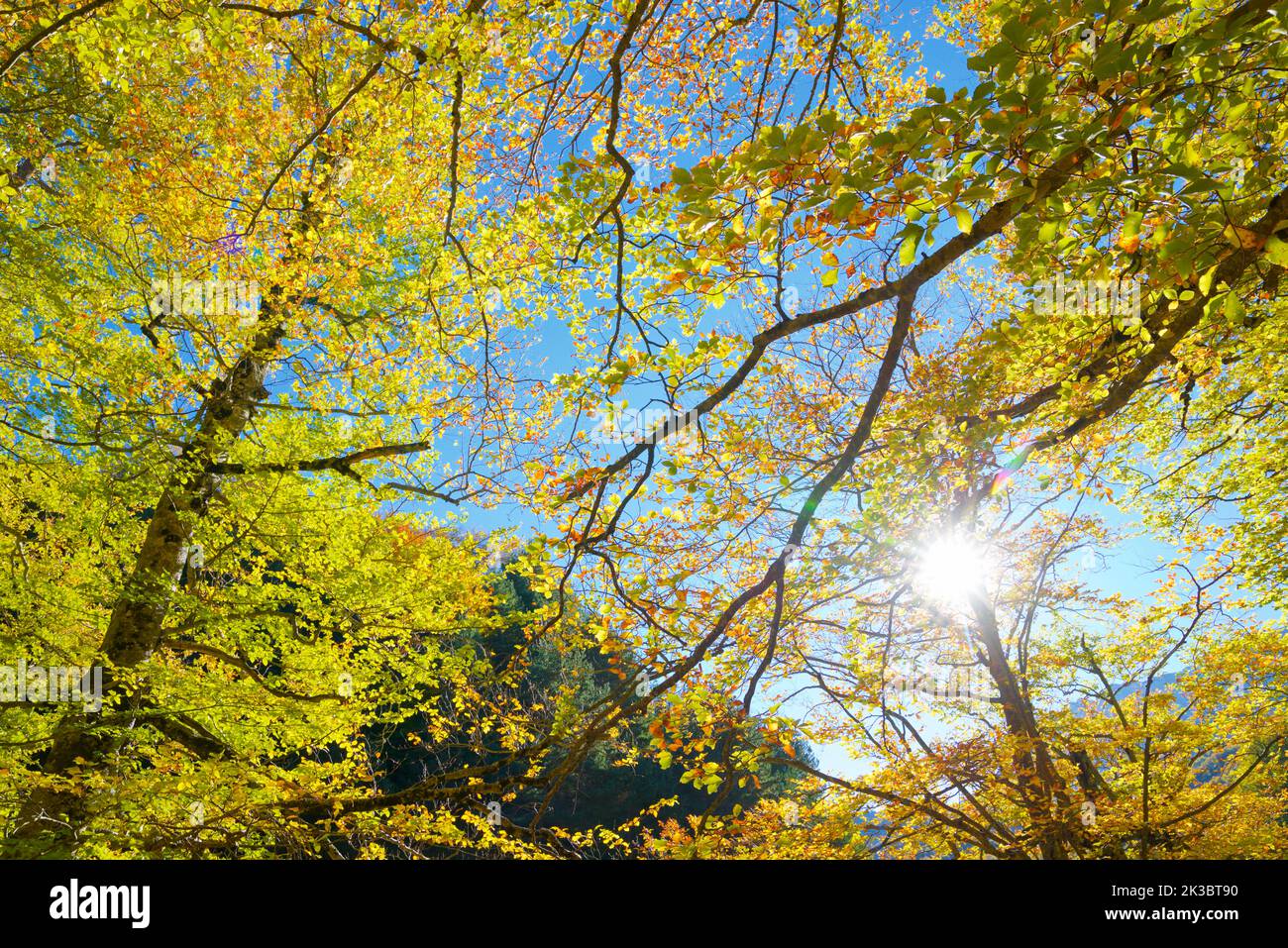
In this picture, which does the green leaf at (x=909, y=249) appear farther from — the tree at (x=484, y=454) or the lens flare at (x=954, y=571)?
the lens flare at (x=954, y=571)

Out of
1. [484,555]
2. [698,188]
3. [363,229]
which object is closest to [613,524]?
[698,188]

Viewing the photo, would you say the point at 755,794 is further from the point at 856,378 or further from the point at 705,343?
the point at 705,343

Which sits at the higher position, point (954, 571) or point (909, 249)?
point (954, 571)

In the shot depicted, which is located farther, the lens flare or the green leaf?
the lens flare

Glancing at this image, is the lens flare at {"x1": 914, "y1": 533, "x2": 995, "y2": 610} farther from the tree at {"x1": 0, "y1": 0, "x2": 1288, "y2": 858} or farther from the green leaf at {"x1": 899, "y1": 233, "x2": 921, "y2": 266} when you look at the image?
the green leaf at {"x1": 899, "y1": 233, "x2": 921, "y2": 266}

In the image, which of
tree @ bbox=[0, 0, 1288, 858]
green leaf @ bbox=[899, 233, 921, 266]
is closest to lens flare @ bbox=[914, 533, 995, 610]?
tree @ bbox=[0, 0, 1288, 858]

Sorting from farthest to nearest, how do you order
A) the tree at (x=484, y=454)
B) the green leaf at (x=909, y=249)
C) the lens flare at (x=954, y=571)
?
the lens flare at (x=954, y=571) < the tree at (x=484, y=454) < the green leaf at (x=909, y=249)

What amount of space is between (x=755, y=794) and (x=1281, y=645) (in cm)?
1430

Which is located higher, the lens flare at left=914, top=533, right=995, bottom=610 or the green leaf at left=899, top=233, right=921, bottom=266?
the lens flare at left=914, top=533, right=995, bottom=610

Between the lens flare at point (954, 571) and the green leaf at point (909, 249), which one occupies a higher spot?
the lens flare at point (954, 571)

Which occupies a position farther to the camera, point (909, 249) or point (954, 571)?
point (954, 571)

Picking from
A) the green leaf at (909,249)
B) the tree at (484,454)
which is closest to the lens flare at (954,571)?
the tree at (484,454)

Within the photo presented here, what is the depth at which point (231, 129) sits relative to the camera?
307 inches
